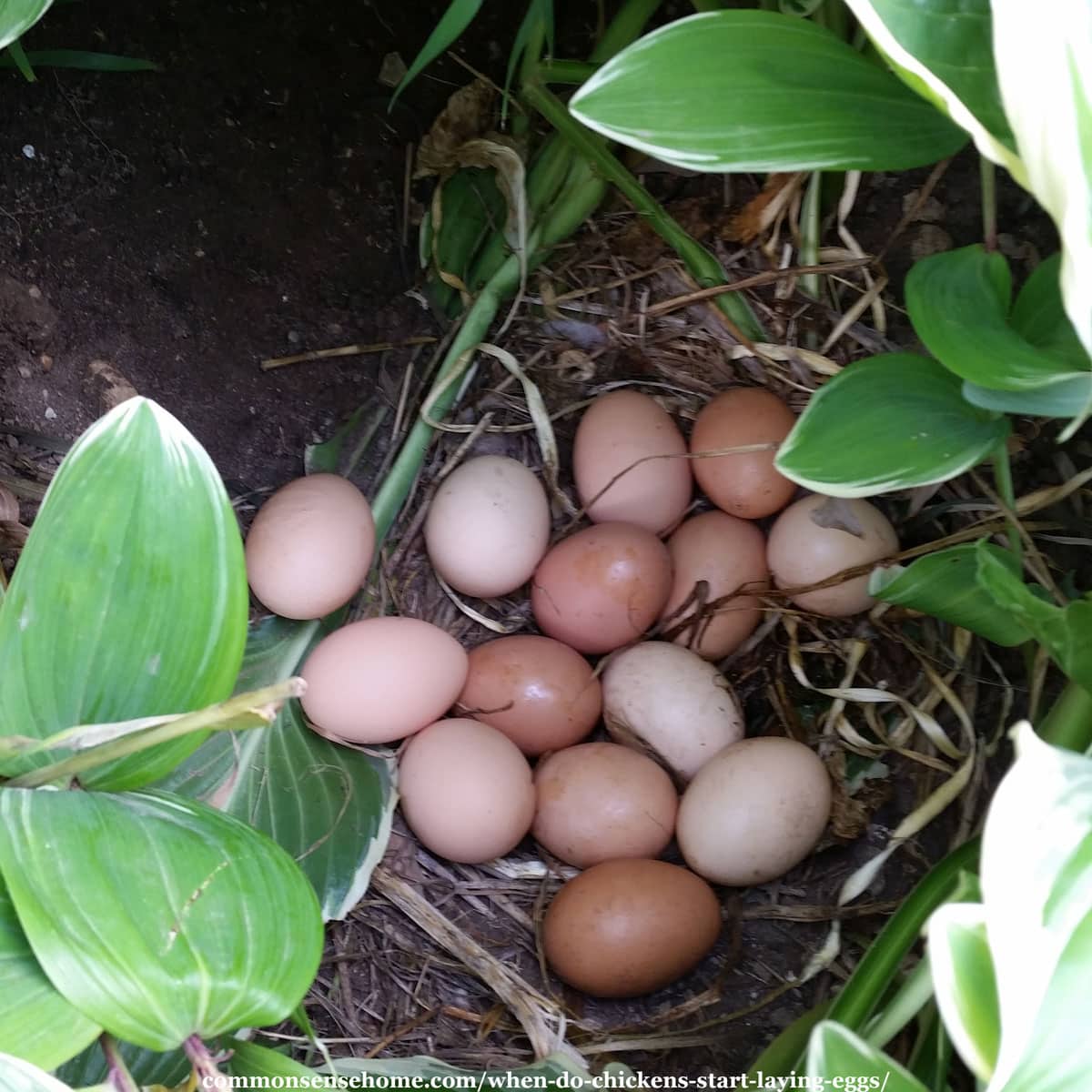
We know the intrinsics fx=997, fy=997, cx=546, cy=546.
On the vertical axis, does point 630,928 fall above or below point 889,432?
below

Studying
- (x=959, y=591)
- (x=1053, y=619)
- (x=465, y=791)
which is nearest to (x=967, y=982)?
(x=1053, y=619)

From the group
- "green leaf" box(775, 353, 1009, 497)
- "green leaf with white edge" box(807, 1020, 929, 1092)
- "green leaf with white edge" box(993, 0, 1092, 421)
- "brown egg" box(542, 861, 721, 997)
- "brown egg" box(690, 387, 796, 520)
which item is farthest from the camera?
"brown egg" box(690, 387, 796, 520)

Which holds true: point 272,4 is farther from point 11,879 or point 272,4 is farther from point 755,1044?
point 755,1044

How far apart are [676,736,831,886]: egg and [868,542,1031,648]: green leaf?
0.23 m

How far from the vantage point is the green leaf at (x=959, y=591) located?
2.09 ft

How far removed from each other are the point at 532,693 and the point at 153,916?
50 centimetres

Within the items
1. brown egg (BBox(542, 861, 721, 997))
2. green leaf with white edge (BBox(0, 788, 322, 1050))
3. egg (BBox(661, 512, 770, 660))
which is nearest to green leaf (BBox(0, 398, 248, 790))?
green leaf with white edge (BBox(0, 788, 322, 1050))

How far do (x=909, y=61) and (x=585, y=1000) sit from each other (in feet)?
2.48

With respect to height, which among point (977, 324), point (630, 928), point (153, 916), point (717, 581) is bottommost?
point (630, 928)

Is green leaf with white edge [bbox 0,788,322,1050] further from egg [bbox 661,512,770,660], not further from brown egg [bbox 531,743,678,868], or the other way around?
egg [bbox 661,512,770,660]

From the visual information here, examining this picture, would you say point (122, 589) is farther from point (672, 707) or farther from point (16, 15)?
point (672, 707)

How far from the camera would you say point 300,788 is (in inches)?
34.4

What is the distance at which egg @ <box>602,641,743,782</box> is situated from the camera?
913mm

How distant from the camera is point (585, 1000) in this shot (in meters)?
0.86
